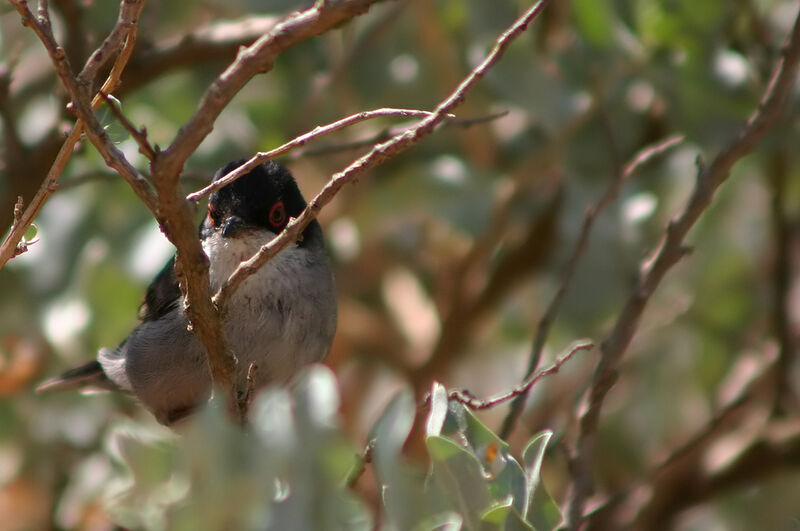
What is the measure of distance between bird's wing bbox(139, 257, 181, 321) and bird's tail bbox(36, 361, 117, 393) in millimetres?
556

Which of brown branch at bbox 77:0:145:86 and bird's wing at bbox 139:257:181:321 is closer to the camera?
brown branch at bbox 77:0:145:86

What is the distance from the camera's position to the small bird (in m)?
3.74

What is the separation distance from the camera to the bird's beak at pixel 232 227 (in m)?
3.75

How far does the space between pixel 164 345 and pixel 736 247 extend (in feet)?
9.37

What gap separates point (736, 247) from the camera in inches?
207

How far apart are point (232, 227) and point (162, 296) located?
1.55 ft

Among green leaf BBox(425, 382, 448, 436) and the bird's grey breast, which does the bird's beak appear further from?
green leaf BBox(425, 382, 448, 436)

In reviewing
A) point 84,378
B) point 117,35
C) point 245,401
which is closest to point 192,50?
point 84,378

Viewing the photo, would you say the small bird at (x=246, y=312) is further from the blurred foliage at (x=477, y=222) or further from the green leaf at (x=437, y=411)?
the green leaf at (x=437, y=411)

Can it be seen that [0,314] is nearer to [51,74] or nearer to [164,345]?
[51,74]

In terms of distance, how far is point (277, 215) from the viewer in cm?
392

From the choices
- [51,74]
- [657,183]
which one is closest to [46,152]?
[51,74]

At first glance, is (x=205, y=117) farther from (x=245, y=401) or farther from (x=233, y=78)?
(x=245, y=401)

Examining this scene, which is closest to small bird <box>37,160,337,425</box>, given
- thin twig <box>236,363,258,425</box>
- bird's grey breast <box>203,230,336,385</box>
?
bird's grey breast <box>203,230,336,385</box>
